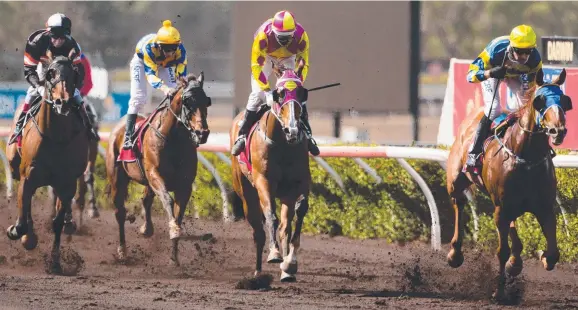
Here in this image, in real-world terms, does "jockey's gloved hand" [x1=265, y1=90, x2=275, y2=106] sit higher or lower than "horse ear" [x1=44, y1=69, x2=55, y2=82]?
lower

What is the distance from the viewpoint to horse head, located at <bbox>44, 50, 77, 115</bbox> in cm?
797

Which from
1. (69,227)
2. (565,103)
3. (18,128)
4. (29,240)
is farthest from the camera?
(69,227)

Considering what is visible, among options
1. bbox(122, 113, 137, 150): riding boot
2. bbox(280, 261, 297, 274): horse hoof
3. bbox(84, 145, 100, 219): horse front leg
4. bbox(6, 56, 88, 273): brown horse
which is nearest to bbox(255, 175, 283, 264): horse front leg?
bbox(280, 261, 297, 274): horse hoof

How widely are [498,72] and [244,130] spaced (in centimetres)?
185

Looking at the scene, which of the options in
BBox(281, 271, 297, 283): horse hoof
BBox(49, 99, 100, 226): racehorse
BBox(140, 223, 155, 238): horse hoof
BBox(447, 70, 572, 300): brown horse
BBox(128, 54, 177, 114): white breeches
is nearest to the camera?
BBox(447, 70, 572, 300): brown horse

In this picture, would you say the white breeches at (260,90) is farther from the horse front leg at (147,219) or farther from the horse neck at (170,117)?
the horse front leg at (147,219)

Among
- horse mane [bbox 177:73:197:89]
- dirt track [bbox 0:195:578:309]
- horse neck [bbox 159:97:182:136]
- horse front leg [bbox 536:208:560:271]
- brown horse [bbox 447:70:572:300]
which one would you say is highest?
horse mane [bbox 177:73:197:89]

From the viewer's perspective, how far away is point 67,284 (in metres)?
7.87

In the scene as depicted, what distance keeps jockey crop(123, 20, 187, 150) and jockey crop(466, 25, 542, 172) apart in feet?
8.11

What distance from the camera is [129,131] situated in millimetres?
9461

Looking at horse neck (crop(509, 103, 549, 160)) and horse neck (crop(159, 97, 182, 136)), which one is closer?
horse neck (crop(509, 103, 549, 160))

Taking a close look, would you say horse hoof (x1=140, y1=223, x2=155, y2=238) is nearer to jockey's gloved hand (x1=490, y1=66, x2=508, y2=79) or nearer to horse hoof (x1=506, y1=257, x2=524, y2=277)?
horse hoof (x1=506, y1=257, x2=524, y2=277)

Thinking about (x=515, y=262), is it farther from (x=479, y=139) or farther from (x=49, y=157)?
(x=49, y=157)

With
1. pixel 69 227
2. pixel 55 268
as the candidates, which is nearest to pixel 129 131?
pixel 69 227
